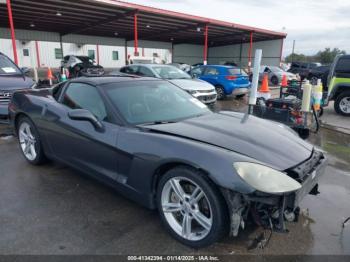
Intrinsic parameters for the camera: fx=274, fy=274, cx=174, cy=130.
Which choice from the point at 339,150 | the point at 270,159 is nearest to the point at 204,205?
the point at 270,159

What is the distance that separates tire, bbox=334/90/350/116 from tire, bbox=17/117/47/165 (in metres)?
8.89

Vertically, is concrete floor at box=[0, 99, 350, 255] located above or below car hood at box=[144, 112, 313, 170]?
below

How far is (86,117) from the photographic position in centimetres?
285

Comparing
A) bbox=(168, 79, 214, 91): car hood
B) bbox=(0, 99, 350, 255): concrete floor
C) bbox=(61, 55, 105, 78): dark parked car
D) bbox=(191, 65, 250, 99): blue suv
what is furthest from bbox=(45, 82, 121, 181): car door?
bbox=(61, 55, 105, 78): dark parked car

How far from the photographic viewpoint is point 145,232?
102 inches

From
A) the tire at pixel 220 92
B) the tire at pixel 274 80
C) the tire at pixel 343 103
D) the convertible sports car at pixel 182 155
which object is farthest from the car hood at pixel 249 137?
the tire at pixel 274 80

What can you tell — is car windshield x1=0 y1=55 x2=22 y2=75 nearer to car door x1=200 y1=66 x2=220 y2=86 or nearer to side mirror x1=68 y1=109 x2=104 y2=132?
side mirror x1=68 y1=109 x2=104 y2=132

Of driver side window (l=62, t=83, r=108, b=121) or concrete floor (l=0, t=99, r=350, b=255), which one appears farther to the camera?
driver side window (l=62, t=83, r=108, b=121)

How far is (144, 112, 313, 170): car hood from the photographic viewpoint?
2324mm

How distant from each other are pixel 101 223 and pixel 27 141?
7.63 feet

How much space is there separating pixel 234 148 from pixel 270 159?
Result: 31cm

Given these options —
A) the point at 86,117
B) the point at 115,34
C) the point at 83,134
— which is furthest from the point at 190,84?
the point at 115,34

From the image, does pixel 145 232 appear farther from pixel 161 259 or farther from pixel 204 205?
pixel 204 205

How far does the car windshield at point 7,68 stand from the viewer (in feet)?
23.9
